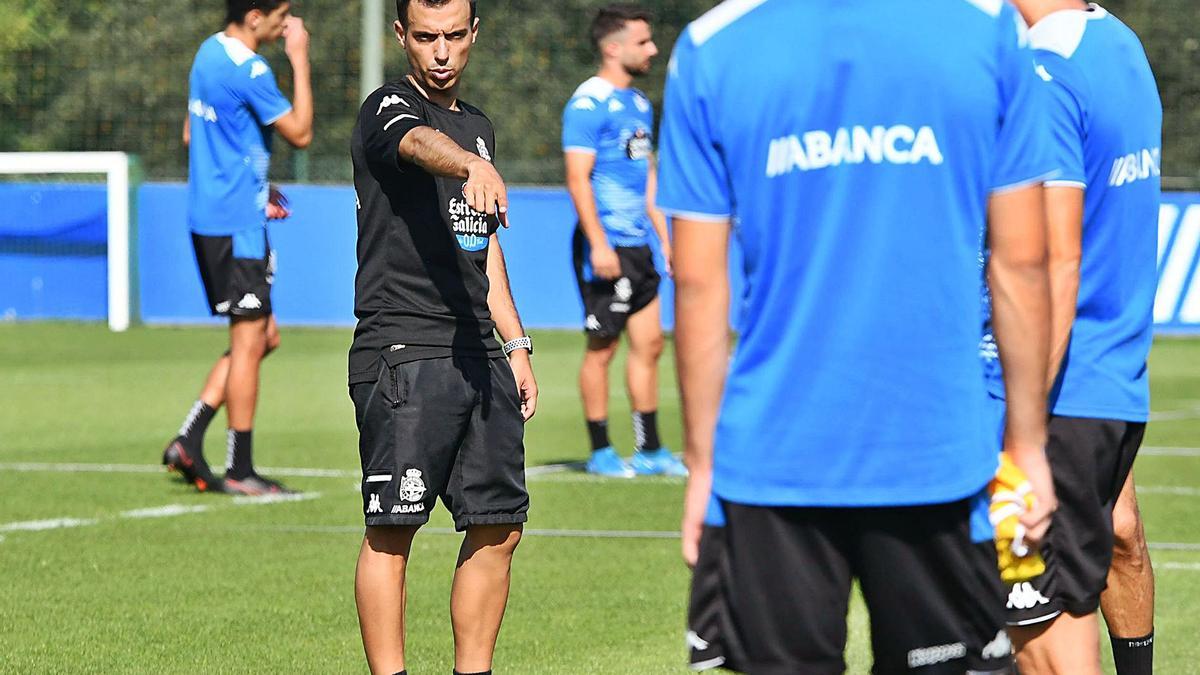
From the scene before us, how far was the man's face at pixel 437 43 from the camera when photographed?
15.6 ft

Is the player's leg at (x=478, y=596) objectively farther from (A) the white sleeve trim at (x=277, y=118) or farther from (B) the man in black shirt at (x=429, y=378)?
(A) the white sleeve trim at (x=277, y=118)

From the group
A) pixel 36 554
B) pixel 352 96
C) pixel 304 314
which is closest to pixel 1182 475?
pixel 36 554

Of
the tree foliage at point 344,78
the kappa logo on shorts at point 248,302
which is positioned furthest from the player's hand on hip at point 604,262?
the tree foliage at point 344,78

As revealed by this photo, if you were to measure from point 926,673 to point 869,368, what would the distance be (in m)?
0.52

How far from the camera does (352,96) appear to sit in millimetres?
30297

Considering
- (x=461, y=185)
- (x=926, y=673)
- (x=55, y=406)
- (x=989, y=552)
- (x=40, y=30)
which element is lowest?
(x=55, y=406)

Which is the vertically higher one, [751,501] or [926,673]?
[751,501]

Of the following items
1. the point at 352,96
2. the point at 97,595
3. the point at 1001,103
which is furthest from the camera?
the point at 352,96

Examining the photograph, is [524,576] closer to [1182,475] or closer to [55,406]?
[1182,475]

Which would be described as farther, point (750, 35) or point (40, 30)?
point (40, 30)

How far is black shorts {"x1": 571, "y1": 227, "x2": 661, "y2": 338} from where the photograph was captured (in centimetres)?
1038

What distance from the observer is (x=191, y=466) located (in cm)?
919

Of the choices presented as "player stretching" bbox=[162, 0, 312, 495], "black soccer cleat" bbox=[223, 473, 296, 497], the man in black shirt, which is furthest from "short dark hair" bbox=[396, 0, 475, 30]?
"black soccer cleat" bbox=[223, 473, 296, 497]

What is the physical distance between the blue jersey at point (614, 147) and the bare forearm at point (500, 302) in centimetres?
533
